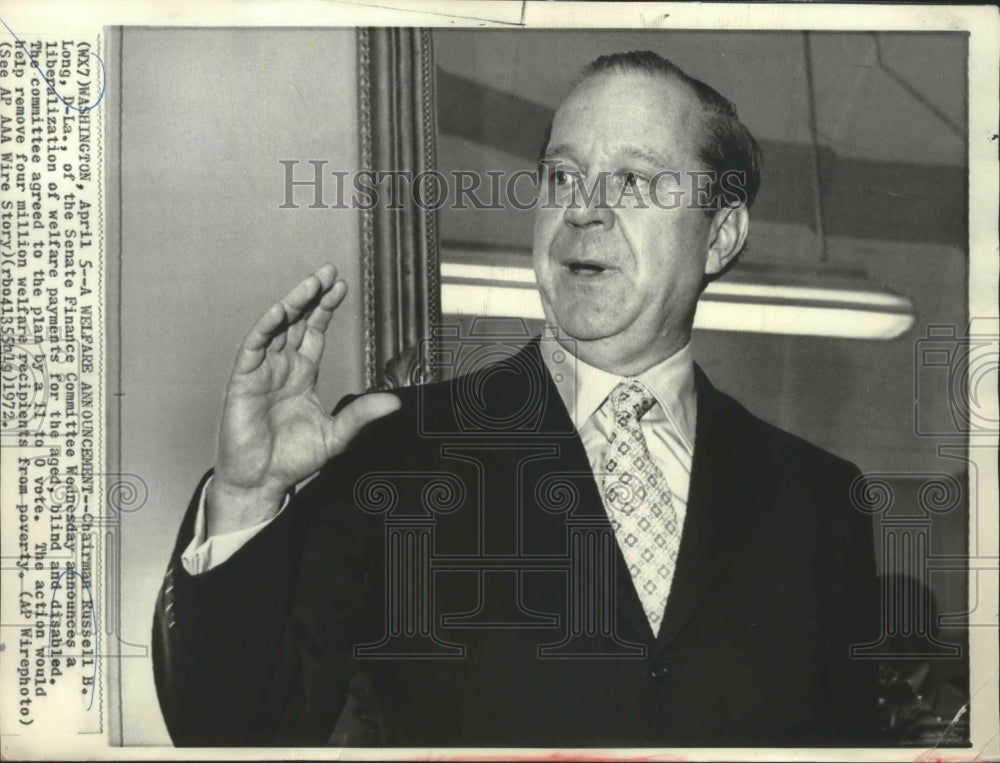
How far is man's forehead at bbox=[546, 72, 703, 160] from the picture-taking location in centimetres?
231

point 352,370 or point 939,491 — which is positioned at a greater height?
point 352,370

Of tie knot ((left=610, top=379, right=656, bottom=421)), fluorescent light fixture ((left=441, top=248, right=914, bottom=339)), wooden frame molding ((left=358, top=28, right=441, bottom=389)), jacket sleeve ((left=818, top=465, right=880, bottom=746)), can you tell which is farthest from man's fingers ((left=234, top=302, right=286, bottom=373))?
jacket sleeve ((left=818, top=465, right=880, bottom=746))

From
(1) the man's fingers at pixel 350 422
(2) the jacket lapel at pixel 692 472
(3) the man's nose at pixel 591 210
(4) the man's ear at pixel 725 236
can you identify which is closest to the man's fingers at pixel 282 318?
(1) the man's fingers at pixel 350 422

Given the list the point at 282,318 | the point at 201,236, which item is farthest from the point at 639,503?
the point at 201,236

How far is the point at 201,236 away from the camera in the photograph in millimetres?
2352

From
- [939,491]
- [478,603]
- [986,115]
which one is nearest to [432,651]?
[478,603]

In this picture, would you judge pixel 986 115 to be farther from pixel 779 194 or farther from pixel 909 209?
pixel 779 194

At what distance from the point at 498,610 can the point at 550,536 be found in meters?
0.18

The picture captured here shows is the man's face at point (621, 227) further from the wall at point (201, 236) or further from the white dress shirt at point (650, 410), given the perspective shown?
the wall at point (201, 236)

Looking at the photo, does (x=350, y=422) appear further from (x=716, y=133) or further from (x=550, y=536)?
(x=716, y=133)

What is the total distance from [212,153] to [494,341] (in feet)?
2.24

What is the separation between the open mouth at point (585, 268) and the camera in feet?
7.56

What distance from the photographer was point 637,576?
230 cm

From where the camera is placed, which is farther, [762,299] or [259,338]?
[762,299]
